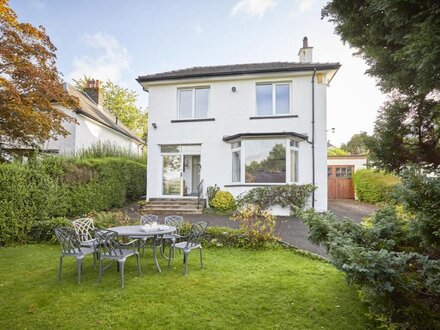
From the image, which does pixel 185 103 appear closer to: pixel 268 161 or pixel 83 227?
pixel 268 161

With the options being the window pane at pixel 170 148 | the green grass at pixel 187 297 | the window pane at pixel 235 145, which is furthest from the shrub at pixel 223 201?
the green grass at pixel 187 297

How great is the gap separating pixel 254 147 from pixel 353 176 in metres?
9.69

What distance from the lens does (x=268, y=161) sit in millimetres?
12766

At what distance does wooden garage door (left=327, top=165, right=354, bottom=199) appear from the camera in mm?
19156

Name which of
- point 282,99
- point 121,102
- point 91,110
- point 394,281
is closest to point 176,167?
point 282,99

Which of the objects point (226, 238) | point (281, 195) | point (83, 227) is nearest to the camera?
point (83, 227)

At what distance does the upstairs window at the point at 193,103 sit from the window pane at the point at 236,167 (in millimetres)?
2646

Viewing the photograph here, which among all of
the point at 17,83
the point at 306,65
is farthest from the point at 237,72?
the point at 17,83

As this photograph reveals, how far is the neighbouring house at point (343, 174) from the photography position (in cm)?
1917

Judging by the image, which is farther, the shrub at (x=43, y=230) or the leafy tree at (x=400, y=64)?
the shrub at (x=43, y=230)

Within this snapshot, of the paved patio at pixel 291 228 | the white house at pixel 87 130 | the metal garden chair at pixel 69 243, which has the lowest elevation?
the paved patio at pixel 291 228

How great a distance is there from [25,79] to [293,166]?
11919 mm

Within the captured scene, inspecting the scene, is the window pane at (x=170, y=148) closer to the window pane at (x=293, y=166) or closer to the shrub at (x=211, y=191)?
the shrub at (x=211, y=191)

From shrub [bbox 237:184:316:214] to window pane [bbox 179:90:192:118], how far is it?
554cm
